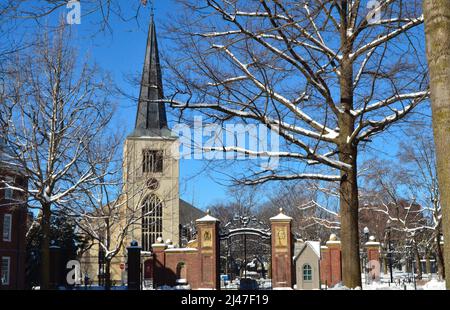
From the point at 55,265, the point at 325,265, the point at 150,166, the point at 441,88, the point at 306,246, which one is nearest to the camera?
the point at 441,88

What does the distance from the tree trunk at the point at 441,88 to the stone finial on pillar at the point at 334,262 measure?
1202 inches

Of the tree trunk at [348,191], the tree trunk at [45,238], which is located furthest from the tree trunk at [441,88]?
the tree trunk at [45,238]

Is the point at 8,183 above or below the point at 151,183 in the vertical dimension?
below

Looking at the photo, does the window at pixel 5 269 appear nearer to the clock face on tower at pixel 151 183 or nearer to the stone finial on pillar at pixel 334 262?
the clock face on tower at pixel 151 183

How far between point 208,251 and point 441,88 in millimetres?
27368

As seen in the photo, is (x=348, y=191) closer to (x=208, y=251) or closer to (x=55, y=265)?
(x=208, y=251)

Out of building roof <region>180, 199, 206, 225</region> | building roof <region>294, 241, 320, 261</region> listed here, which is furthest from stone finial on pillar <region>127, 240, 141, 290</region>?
building roof <region>180, 199, 206, 225</region>

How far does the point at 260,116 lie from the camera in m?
9.38

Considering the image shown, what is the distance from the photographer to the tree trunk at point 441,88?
16.0 ft

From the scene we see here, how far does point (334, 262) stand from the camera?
114 feet

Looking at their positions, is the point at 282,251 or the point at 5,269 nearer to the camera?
the point at 282,251

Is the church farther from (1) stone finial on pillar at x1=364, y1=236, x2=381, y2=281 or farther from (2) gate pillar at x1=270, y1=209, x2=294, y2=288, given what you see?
(1) stone finial on pillar at x1=364, y1=236, x2=381, y2=281

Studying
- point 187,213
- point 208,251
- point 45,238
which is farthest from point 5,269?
point 187,213

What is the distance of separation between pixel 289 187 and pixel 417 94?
347 centimetres
